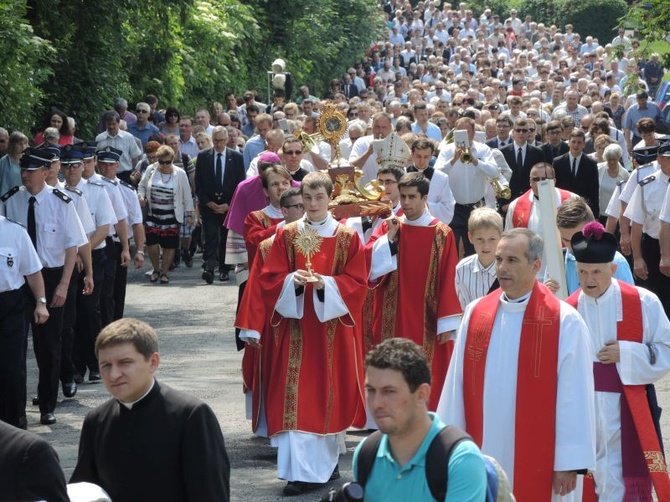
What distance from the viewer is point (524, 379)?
7.32 meters

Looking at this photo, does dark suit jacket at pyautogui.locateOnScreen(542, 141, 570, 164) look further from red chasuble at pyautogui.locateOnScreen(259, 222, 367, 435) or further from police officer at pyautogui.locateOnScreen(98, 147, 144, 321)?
red chasuble at pyautogui.locateOnScreen(259, 222, 367, 435)

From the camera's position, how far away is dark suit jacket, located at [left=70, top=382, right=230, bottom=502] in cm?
568


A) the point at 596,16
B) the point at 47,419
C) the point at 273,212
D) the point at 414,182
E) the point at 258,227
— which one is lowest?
the point at 47,419

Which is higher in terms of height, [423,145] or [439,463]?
[423,145]

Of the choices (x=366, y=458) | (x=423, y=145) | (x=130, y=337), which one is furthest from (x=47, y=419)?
(x=366, y=458)

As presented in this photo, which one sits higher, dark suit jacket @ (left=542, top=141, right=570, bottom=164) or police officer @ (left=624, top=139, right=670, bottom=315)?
dark suit jacket @ (left=542, top=141, right=570, bottom=164)

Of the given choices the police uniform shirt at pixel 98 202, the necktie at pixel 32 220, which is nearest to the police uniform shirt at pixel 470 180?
the police uniform shirt at pixel 98 202

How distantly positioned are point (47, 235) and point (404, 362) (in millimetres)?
7230

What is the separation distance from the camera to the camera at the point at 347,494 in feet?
15.4

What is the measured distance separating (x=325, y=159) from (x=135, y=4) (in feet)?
21.1

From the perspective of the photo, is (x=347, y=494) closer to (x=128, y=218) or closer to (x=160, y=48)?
(x=128, y=218)

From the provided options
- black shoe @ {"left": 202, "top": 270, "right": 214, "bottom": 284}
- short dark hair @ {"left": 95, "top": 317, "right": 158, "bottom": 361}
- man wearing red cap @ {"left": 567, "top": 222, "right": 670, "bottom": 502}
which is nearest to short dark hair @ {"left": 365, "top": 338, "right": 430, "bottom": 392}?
short dark hair @ {"left": 95, "top": 317, "right": 158, "bottom": 361}

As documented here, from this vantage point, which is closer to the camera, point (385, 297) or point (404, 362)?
point (404, 362)

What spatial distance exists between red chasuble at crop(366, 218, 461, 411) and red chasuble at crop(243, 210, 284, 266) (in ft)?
2.56
